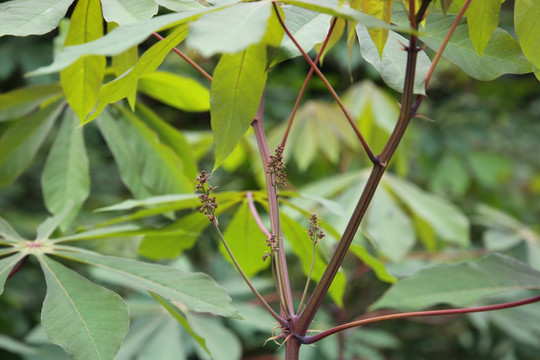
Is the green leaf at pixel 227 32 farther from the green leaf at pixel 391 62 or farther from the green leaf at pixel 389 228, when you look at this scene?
the green leaf at pixel 389 228

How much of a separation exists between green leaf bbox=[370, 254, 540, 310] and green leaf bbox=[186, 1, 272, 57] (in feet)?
1.19

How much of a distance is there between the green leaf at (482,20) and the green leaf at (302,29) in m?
0.11

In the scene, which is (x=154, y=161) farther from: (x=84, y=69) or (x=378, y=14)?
(x=378, y=14)

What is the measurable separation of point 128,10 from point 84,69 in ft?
0.37

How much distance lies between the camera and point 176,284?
458 mm

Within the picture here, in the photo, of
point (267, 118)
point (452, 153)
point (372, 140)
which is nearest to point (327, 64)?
point (267, 118)

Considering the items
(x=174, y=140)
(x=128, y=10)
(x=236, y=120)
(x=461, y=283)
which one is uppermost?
(x=174, y=140)

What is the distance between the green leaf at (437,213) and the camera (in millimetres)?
1126

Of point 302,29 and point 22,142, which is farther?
point 22,142

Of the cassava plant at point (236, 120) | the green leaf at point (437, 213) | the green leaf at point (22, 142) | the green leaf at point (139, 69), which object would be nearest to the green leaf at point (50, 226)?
the cassava plant at point (236, 120)

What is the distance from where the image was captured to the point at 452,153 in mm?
1968

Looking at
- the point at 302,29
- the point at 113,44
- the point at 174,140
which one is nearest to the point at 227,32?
the point at 113,44

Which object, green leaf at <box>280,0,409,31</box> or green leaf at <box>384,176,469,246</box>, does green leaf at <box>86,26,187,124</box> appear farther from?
green leaf at <box>384,176,469,246</box>

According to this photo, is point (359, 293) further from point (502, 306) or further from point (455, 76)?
point (502, 306)
